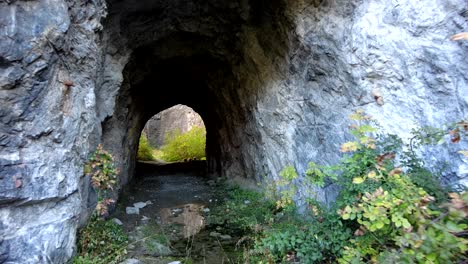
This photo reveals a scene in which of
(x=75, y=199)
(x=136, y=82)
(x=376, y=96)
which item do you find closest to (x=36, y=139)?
(x=75, y=199)

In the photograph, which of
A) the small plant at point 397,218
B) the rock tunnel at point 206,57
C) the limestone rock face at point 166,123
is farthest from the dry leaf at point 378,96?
the limestone rock face at point 166,123

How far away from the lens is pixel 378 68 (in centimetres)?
409

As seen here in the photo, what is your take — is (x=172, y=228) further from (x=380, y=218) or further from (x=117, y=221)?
(x=380, y=218)

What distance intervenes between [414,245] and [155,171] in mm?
13768

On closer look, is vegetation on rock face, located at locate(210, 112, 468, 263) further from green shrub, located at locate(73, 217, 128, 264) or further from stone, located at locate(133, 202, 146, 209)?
stone, located at locate(133, 202, 146, 209)

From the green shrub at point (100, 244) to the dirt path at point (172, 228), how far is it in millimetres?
195

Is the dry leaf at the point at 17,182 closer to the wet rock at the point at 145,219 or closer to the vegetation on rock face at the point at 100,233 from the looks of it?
the vegetation on rock face at the point at 100,233

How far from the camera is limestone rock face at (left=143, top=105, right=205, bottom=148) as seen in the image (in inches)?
1104

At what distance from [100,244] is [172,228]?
155 centimetres

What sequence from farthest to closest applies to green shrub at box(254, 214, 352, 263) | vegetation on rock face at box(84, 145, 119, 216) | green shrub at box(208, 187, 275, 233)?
green shrub at box(208, 187, 275, 233) → vegetation on rock face at box(84, 145, 119, 216) → green shrub at box(254, 214, 352, 263)

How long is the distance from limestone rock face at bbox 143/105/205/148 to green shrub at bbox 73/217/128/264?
23025 mm

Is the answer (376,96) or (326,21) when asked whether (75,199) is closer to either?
(376,96)

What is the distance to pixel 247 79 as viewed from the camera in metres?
7.80

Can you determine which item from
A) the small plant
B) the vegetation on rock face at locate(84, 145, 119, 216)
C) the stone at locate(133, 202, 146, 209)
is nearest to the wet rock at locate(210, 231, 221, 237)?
the vegetation on rock face at locate(84, 145, 119, 216)
